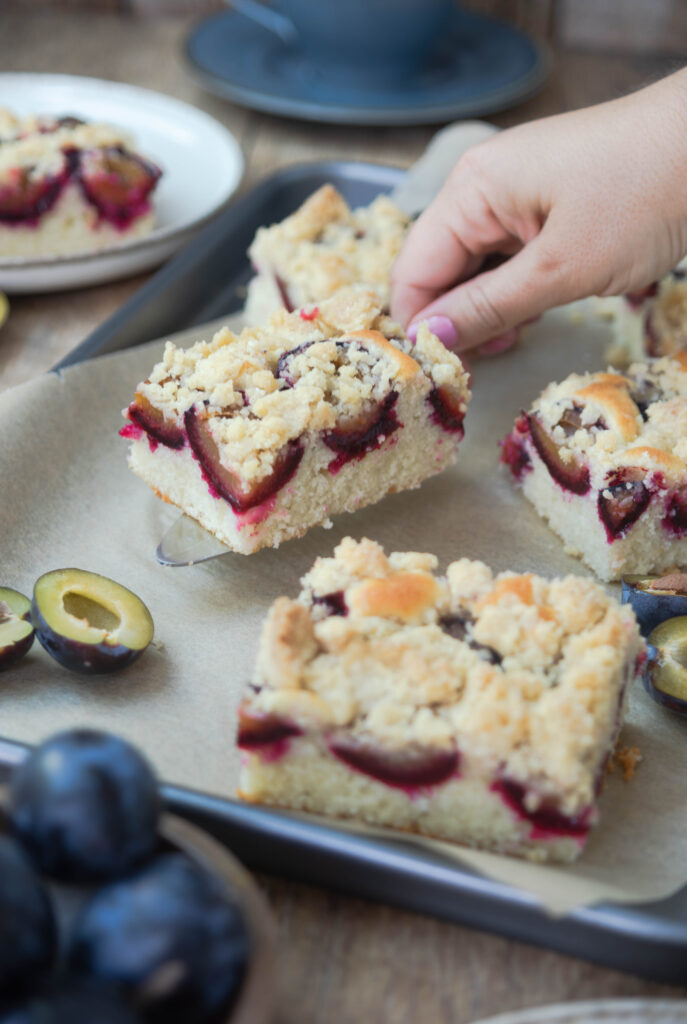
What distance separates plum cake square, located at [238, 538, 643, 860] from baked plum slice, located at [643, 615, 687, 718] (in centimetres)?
19

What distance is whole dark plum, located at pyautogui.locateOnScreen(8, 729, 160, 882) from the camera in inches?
52.0

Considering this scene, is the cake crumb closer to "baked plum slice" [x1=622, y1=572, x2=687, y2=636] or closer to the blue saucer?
"baked plum slice" [x1=622, y1=572, x2=687, y2=636]

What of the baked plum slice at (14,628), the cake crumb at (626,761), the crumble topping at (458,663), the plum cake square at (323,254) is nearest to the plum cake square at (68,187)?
the plum cake square at (323,254)

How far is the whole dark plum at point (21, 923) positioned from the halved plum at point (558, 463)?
1711 mm

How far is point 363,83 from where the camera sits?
4.68m

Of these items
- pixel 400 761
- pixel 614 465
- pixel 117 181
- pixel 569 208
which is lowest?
pixel 614 465

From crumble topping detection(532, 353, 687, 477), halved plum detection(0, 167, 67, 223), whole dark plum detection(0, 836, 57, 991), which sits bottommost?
crumble topping detection(532, 353, 687, 477)

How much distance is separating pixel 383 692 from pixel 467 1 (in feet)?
16.4

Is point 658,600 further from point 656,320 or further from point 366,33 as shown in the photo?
point 366,33

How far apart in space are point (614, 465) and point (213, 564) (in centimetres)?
100

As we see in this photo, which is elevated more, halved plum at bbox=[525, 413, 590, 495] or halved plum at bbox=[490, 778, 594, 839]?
halved plum at bbox=[490, 778, 594, 839]

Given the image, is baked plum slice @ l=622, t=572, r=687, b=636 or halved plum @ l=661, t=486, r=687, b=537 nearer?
baked plum slice @ l=622, t=572, r=687, b=636

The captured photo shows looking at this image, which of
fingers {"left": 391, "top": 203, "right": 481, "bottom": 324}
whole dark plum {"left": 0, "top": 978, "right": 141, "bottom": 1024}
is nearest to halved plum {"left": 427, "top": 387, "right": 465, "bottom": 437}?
fingers {"left": 391, "top": 203, "right": 481, "bottom": 324}

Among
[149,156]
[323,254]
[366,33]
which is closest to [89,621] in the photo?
[323,254]
